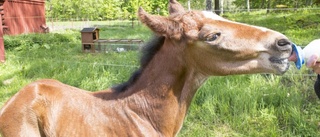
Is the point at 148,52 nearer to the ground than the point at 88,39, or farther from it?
farther from it

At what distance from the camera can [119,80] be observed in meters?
5.55

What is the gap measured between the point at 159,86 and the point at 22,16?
1607 centimetres

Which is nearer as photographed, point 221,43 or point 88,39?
point 221,43

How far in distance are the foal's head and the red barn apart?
551 inches

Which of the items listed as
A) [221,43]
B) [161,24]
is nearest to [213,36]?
[221,43]

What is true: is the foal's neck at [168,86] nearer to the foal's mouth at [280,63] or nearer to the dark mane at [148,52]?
the dark mane at [148,52]

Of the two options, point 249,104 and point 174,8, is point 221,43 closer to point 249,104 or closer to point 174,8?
point 174,8

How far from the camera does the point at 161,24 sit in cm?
229

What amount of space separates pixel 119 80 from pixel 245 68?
3487mm

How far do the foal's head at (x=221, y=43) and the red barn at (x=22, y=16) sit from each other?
13992 mm

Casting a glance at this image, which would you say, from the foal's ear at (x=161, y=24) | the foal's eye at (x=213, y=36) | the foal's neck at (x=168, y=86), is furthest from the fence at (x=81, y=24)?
the foal's eye at (x=213, y=36)

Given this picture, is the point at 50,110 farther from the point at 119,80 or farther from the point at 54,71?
the point at 54,71

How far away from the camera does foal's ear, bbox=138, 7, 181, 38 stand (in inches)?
87.3

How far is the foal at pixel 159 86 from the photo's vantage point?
2250 millimetres
